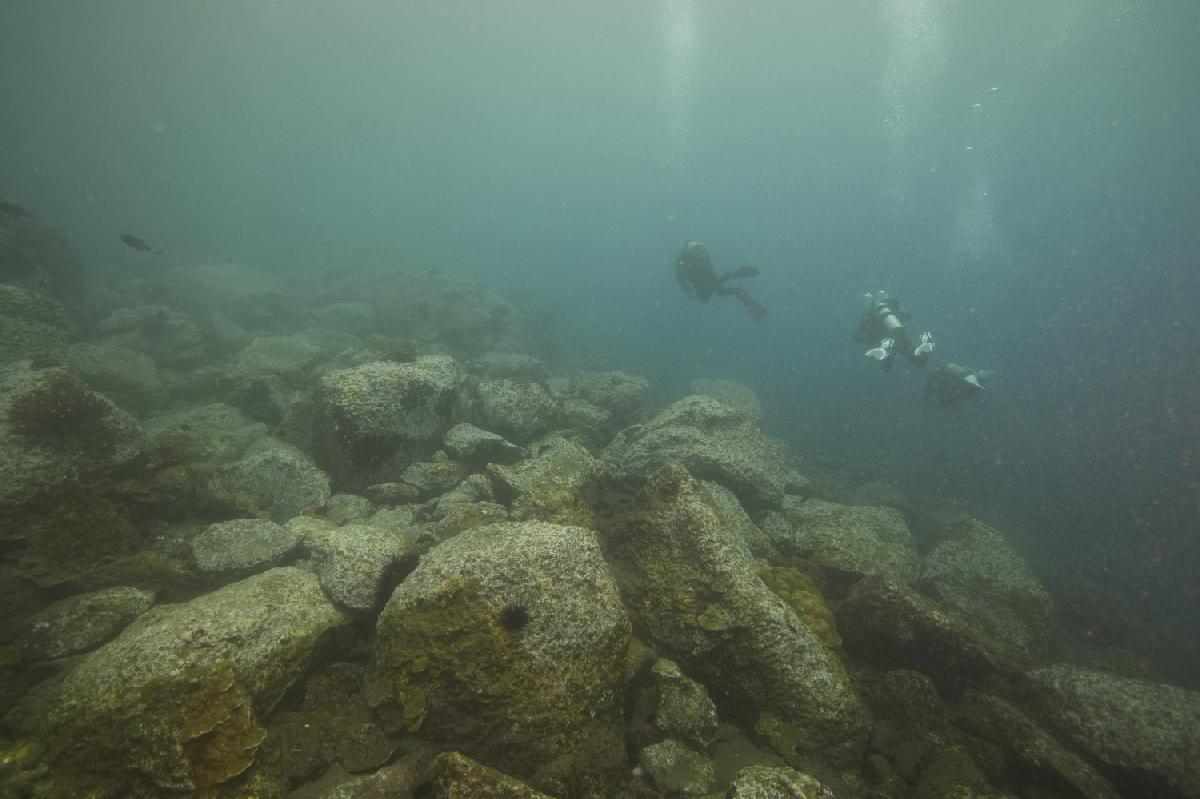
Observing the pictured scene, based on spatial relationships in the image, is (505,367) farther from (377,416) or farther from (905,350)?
(905,350)

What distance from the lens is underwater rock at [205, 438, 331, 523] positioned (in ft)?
17.2

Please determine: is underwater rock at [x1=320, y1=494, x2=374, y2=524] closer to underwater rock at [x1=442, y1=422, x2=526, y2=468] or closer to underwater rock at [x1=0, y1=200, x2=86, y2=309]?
underwater rock at [x1=442, y1=422, x2=526, y2=468]

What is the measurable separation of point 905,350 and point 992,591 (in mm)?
13144

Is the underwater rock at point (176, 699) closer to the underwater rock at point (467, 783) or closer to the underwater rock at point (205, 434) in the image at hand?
the underwater rock at point (467, 783)

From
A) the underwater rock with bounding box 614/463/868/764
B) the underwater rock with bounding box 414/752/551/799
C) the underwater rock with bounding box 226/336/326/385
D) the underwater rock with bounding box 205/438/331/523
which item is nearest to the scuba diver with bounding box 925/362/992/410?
the underwater rock with bounding box 614/463/868/764

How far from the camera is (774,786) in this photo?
2.53 metres

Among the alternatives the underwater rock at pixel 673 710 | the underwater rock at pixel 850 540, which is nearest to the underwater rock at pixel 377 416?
the underwater rock at pixel 673 710

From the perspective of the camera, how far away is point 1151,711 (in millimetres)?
3883

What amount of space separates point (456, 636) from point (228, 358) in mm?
13311

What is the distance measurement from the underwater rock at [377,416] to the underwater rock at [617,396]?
13.4 ft

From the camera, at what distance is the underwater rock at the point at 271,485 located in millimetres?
5238

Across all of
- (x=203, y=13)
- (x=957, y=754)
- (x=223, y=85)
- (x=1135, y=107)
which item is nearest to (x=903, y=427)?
(x=957, y=754)

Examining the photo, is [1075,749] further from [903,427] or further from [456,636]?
[903,427]

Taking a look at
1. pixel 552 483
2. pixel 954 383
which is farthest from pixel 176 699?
pixel 954 383
